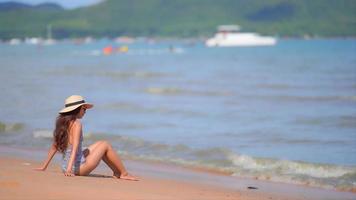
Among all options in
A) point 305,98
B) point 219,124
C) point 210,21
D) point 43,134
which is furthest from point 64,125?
point 210,21

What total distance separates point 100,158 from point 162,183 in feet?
2.81

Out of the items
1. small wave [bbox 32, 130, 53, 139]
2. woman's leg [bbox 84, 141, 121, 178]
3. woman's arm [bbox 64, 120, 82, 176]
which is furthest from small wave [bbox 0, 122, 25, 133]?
woman's arm [bbox 64, 120, 82, 176]

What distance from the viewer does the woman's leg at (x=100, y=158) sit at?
8844 millimetres

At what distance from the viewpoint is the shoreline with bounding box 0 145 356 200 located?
795cm

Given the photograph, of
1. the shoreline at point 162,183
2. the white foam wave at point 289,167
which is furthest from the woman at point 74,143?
the white foam wave at point 289,167

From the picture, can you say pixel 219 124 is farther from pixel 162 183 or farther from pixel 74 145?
pixel 74 145

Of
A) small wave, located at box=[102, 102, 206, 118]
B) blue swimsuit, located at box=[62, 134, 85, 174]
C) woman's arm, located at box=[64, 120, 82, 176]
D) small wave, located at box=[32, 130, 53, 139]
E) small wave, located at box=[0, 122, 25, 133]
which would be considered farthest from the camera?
small wave, located at box=[102, 102, 206, 118]

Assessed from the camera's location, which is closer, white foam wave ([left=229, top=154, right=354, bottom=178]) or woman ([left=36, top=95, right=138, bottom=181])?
woman ([left=36, top=95, right=138, bottom=181])

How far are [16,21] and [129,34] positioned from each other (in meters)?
116

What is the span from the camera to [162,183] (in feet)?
30.7

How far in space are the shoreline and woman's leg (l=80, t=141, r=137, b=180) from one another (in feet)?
0.41

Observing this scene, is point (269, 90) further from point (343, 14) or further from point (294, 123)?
point (343, 14)

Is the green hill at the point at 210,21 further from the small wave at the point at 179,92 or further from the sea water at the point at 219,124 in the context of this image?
the sea water at the point at 219,124

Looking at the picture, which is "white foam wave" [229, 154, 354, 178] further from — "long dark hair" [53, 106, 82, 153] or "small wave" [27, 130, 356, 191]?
"long dark hair" [53, 106, 82, 153]
